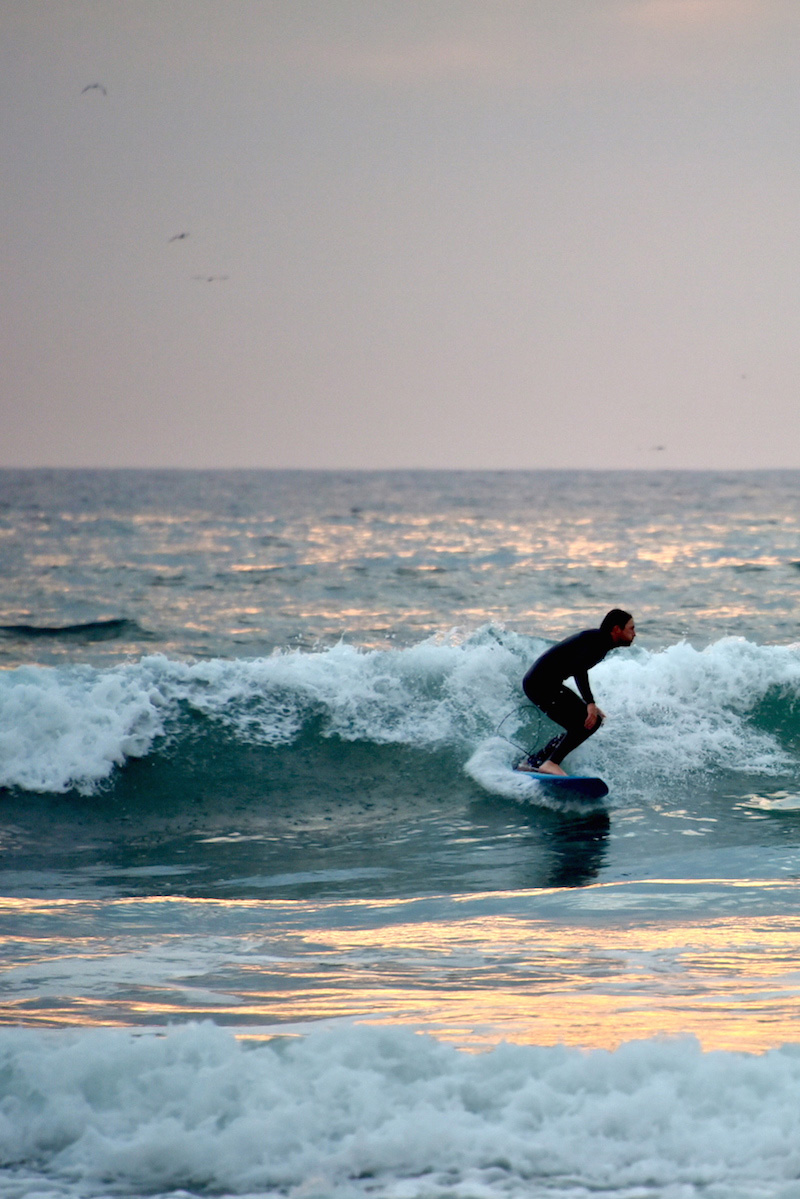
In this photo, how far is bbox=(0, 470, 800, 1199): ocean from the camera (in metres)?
4.11

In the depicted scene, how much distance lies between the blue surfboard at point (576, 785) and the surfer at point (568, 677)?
0.28 feet

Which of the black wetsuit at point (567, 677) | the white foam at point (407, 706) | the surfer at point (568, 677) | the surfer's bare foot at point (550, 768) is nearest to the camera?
the surfer at point (568, 677)

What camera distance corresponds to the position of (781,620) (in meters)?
22.4

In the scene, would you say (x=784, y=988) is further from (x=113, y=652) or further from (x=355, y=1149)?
(x=113, y=652)

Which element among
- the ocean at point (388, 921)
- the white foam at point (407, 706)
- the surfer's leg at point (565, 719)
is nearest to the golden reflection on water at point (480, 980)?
the ocean at point (388, 921)

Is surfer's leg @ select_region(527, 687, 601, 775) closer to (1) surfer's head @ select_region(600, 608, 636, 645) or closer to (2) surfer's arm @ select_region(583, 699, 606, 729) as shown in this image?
(2) surfer's arm @ select_region(583, 699, 606, 729)

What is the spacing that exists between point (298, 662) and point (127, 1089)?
9.23 m

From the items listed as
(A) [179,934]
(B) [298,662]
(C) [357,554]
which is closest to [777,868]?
(A) [179,934]

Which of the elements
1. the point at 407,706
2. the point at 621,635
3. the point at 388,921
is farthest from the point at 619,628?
the point at 407,706

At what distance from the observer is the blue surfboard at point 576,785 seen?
10328mm

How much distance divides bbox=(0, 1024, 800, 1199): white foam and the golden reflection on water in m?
0.37

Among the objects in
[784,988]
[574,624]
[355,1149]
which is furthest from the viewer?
[574,624]

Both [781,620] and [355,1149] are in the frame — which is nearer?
[355,1149]

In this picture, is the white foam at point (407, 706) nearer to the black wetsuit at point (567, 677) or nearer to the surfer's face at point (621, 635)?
the black wetsuit at point (567, 677)
